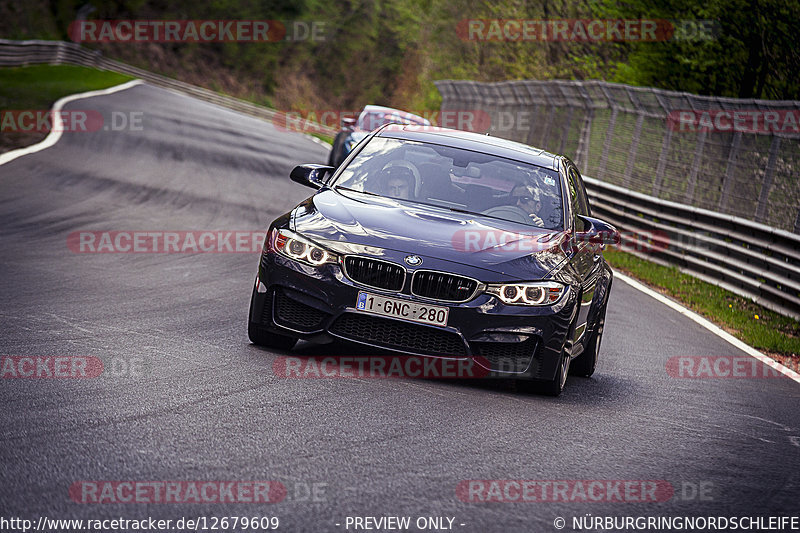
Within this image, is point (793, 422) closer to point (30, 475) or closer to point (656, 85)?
point (30, 475)

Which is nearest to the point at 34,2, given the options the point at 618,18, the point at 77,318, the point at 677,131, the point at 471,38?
the point at 471,38

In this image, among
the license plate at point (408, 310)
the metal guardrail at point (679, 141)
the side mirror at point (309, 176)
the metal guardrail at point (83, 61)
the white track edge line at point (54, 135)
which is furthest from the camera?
the metal guardrail at point (83, 61)

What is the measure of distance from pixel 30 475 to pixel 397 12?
88.7m

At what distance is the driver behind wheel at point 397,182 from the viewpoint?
7879 millimetres

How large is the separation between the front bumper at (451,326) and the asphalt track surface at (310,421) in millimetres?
248

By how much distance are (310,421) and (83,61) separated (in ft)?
180

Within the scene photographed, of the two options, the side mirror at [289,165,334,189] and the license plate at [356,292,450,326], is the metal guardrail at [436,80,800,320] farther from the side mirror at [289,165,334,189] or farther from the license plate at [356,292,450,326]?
the license plate at [356,292,450,326]

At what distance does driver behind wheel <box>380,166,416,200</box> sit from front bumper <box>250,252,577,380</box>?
1.21 meters

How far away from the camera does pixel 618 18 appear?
1204 inches

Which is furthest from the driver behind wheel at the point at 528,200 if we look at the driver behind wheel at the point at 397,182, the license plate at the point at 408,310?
the license plate at the point at 408,310

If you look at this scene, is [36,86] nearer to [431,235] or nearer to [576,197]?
[576,197]

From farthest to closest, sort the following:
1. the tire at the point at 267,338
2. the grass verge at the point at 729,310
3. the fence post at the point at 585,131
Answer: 1. the fence post at the point at 585,131
2. the grass verge at the point at 729,310
3. the tire at the point at 267,338

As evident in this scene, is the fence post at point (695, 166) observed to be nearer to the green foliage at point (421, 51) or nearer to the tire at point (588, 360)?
the green foliage at point (421, 51)

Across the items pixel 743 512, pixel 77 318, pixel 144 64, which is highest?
pixel 743 512
